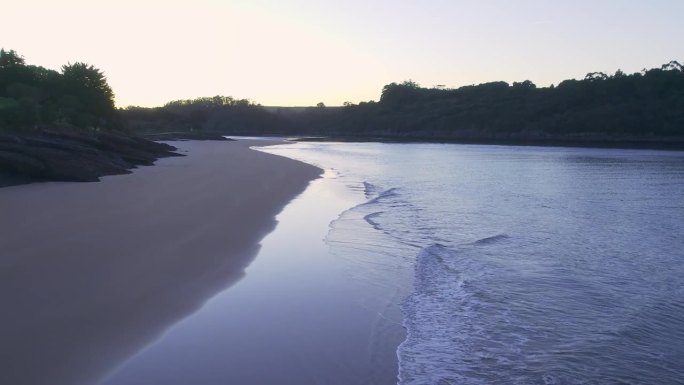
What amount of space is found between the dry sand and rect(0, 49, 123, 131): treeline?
14.4 m

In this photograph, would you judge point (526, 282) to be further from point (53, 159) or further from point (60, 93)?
point (60, 93)

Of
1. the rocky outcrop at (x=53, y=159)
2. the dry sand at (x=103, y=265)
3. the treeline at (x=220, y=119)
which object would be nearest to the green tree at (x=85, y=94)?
the rocky outcrop at (x=53, y=159)

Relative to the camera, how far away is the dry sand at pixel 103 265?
5.21 meters

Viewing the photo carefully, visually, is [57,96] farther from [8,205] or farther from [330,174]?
[8,205]

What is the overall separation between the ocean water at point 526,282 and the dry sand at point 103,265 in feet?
7.00

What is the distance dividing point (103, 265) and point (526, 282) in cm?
546

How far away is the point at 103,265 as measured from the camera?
26.4 feet

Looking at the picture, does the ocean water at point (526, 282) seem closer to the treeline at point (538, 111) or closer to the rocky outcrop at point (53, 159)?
the rocky outcrop at point (53, 159)

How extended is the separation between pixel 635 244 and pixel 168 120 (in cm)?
10874

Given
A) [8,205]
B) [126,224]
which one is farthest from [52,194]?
[126,224]

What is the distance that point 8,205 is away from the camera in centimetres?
1265

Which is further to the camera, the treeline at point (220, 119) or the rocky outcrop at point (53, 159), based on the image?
the treeline at point (220, 119)

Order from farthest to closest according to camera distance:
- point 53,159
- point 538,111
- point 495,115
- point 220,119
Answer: point 220,119
point 495,115
point 538,111
point 53,159

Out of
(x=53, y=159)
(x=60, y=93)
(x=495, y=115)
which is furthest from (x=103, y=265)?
(x=495, y=115)
